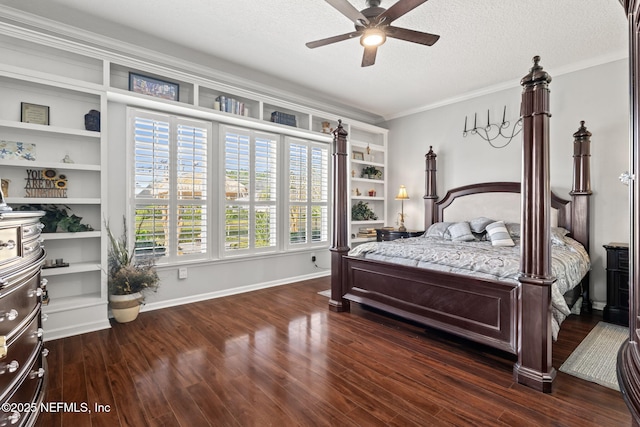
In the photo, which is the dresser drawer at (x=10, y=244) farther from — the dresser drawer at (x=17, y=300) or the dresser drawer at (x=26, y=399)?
the dresser drawer at (x=26, y=399)

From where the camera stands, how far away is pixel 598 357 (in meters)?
2.47

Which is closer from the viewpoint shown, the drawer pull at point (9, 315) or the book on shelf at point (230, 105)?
the drawer pull at point (9, 315)

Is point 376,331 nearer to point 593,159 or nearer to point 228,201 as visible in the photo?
point 228,201

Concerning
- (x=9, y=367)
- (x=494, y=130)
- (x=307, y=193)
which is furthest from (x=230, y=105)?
(x=494, y=130)

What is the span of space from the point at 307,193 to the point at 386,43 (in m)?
2.46

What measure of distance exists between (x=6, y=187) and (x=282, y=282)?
324 centimetres

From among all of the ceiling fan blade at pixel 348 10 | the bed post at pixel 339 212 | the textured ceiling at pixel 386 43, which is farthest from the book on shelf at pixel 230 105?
the ceiling fan blade at pixel 348 10

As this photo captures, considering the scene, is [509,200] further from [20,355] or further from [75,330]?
[75,330]

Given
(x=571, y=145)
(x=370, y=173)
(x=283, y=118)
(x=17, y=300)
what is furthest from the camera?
(x=370, y=173)

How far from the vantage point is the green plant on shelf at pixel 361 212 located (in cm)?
564

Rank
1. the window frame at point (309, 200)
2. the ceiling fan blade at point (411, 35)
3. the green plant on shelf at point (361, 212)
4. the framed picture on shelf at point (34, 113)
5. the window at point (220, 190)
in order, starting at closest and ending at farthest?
the ceiling fan blade at point (411, 35), the framed picture on shelf at point (34, 113), the window at point (220, 190), the window frame at point (309, 200), the green plant on shelf at point (361, 212)

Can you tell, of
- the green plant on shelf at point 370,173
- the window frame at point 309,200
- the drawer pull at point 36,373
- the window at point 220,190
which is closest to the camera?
the drawer pull at point 36,373

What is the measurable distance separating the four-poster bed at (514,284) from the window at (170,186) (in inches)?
67.9

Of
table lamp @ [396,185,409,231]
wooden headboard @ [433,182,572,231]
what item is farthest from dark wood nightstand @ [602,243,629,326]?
table lamp @ [396,185,409,231]
